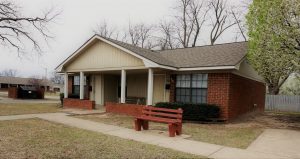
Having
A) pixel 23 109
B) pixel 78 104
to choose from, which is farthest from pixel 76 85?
pixel 23 109

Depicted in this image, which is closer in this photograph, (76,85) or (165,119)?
(165,119)

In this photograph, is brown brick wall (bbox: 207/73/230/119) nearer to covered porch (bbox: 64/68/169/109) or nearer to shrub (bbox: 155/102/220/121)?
shrub (bbox: 155/102/220/121)

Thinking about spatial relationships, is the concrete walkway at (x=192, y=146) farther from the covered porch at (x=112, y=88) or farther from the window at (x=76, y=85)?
the window at (x=76, y=85)

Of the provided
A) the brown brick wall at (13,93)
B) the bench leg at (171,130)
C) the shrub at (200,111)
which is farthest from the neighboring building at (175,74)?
the brown brick wall at (13,93)

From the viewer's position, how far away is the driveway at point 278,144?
722 cm

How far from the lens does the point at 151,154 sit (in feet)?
20.8

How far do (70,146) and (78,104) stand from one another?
11.6 meters

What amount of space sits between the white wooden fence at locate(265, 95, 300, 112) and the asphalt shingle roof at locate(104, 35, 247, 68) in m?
15.1

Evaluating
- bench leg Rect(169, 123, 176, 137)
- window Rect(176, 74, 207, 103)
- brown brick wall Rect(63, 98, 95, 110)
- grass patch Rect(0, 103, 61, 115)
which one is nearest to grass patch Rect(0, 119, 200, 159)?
bench leg Rect(169, 123, 176, 137)

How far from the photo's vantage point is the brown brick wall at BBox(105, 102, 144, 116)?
1413cm

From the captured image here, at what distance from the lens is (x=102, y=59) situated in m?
16.5

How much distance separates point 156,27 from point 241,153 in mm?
40740

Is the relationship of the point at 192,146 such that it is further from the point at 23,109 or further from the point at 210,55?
the point at 23,109

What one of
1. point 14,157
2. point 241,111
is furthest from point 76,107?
point 14,157
